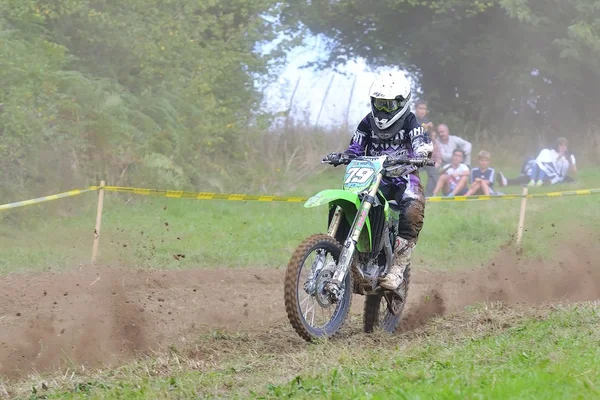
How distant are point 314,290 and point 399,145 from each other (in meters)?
1.75

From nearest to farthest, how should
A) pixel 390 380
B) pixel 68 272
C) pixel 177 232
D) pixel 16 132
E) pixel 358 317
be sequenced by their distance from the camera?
pixel 390 380 < pixel 358 317 < pixel 68 272 < pixel 16 132 < pixel 177 232

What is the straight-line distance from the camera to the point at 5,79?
1364 centimetres

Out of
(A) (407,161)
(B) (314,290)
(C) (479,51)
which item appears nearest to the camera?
(B) (314,290)

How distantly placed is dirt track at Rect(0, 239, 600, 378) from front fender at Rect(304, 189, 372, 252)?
41.0 inches

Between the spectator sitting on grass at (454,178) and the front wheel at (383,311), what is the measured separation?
9.30 meters

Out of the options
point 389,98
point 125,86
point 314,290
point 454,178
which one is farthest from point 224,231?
point 314,290

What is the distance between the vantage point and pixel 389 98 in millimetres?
7922

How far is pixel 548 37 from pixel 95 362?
20.9m

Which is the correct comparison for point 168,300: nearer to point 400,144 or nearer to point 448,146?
point 400,144

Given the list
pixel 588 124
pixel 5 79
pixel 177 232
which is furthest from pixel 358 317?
pixel 588 124

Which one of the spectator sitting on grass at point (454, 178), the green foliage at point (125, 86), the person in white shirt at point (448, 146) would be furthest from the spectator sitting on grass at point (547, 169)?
the green foliage at point (125, 86)

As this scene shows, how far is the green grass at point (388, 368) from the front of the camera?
194 inches

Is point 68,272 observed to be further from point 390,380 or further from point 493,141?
point 493,141

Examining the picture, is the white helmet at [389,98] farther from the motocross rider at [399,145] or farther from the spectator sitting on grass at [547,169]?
the spectator sitting on grass at [547,169]
